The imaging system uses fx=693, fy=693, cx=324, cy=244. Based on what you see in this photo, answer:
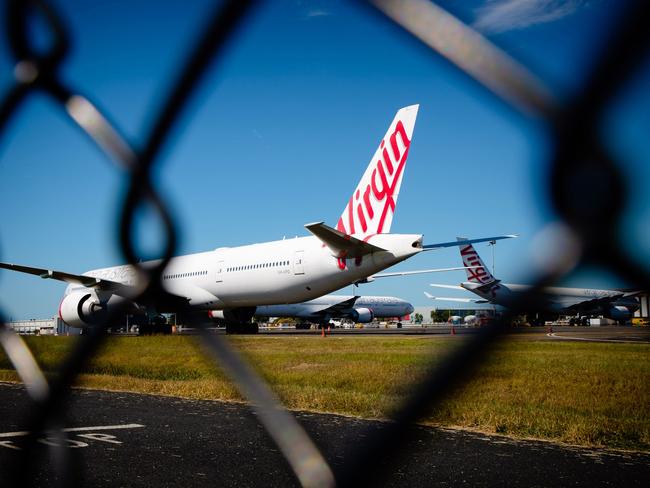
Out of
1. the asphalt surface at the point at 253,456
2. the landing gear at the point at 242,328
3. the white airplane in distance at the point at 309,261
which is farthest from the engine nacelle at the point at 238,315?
the asphalt surface at the point at 253,456

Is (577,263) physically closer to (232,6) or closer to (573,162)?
(573,162)

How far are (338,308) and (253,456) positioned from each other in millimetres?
44506

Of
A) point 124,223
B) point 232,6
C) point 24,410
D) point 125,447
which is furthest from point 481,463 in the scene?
point 24,410

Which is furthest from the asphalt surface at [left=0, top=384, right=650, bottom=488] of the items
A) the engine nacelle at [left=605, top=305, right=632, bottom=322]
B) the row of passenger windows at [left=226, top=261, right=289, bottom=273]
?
the engine nacelle at [left=605, top=305, right=632, bottom=322]

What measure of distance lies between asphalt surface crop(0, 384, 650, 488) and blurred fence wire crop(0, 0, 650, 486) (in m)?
1.95

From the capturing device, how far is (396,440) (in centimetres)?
109

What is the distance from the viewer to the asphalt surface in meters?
4.52

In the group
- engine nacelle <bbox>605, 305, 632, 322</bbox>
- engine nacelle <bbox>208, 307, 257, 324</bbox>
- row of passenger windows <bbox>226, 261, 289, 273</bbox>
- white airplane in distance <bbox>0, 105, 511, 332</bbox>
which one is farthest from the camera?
engine nacelle <bbox>605, 305, 632, 322</bbox>

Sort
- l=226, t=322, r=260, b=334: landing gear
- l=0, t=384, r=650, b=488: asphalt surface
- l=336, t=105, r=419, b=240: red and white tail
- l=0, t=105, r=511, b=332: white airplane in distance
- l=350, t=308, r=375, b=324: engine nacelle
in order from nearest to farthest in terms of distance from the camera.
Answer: l=0, t=384, r=650, b=488: asphalt surface, l=336, t=105, r=419, b=240: red and white tail, l=0, t=105, r=511, b=332: white airplane in distance, l=226, t=322, r=260, b=334: landing gear, l=350, t=308, r=375, b=324: engine nacelle

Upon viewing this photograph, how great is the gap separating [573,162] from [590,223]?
0.07m

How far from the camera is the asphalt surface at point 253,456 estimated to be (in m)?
4.52

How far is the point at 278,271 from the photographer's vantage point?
22.1 meters

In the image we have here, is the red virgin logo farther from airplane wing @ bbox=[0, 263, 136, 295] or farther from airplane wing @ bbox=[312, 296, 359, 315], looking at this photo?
airplane wing @ bbox=[312, 296, 359, 315]

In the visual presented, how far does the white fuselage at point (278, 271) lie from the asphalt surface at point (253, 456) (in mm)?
10948
